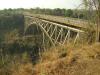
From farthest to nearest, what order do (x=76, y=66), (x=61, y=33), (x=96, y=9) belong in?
(x=61, y=33), (x=96, y=9), (x=76, y=66)

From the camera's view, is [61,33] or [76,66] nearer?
[76,66]

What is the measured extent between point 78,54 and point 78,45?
8.31 ft

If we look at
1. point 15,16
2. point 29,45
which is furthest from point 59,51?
point 15,16

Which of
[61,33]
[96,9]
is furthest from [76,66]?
[61,33]

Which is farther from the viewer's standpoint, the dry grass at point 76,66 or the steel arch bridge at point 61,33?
the steel arch bridge at point 61,33

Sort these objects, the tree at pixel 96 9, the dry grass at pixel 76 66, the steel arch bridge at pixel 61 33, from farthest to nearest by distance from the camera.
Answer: the steel arch bridge at pixel 61 33
the tree at pixel 96 9
the dry grass at pixel 76 66

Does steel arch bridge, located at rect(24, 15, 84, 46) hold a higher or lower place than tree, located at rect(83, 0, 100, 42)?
lower

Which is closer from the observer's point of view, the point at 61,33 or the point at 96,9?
the point at 96,9

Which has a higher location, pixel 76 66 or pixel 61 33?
pixel 61 33

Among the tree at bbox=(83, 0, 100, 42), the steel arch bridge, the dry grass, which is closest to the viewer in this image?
the dry grass

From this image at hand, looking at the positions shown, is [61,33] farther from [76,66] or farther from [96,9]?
[76,66]

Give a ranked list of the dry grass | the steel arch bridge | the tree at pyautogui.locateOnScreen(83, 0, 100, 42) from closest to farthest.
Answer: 1. the dry grass
2. the tree at pyautogui.locateOnScreen(83, 0, 100, 42)
3. the steel arch bridge

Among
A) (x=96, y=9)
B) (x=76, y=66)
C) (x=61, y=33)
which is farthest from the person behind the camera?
(x=61, y=33)

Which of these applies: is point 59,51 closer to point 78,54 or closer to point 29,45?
point 78,54
